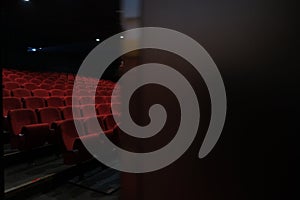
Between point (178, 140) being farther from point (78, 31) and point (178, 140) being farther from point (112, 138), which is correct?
point (78, 31)

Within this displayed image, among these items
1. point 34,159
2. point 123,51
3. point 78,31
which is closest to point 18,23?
point 78,31

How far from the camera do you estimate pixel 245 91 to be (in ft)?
0.93

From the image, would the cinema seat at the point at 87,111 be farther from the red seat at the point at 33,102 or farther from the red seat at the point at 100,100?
the red seat at the point at 100,100

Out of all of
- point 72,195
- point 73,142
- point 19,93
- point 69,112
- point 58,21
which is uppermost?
point 58,21

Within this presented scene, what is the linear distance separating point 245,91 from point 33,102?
4.33ft

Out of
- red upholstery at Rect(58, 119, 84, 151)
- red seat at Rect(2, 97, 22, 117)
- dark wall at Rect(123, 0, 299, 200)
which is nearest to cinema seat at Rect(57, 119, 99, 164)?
red upholstery at Rect(58, 119, 84, 151)

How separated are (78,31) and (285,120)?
12.7 feet

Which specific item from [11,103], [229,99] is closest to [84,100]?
[11,103]

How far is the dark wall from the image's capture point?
0.88 ft

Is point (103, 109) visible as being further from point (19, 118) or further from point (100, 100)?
point (19, 118)

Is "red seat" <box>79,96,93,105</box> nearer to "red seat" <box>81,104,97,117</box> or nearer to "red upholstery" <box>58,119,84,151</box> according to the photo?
"red seat" <box>81,104,97,117</box>

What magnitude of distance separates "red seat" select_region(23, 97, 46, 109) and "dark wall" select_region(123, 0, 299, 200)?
A: 1.23m

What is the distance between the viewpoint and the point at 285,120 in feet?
0.88

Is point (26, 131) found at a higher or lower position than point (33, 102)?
lower
